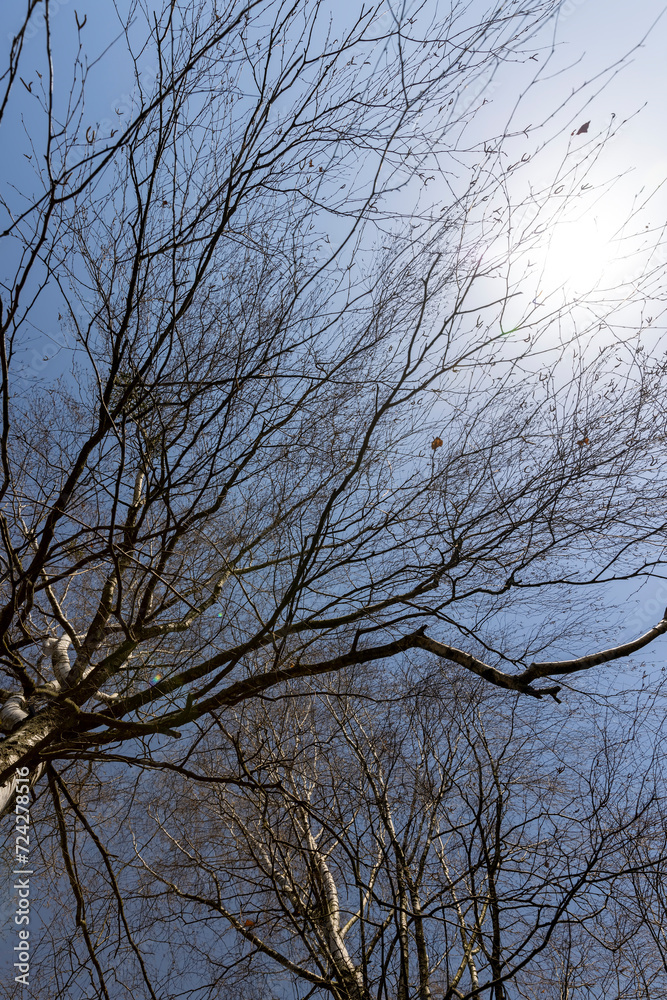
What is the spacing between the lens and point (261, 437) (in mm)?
3064

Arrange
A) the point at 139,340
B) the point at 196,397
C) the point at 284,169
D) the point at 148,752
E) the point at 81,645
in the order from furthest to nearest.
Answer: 1. the point at 81,645
2. the point at 196,397
3. the point at 139,340
4. the point at 148,752
5. the point at 284,169

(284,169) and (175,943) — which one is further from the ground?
(284,169)

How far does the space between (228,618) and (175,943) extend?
268 cm

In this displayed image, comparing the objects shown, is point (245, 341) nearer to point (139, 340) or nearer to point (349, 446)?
point (139, 340)

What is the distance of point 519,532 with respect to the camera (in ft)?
9.46

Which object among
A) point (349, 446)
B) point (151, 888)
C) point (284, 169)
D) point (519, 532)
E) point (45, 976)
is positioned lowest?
point (45, 976)

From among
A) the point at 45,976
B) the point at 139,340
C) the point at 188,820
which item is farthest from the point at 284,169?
the point at 45,976

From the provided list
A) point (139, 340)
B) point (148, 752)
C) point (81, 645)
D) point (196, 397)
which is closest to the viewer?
point (148, 752)

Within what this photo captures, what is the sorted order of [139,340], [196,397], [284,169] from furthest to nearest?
[196,397], [139,340], [284,169]

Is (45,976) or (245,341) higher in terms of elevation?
(245,341)

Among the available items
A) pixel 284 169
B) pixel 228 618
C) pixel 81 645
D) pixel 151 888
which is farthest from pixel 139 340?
pixel 151 888

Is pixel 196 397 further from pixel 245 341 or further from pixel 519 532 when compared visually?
pixel 519 532

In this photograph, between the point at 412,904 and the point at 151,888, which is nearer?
the point at 412,904

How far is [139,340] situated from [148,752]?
2.02 meters
